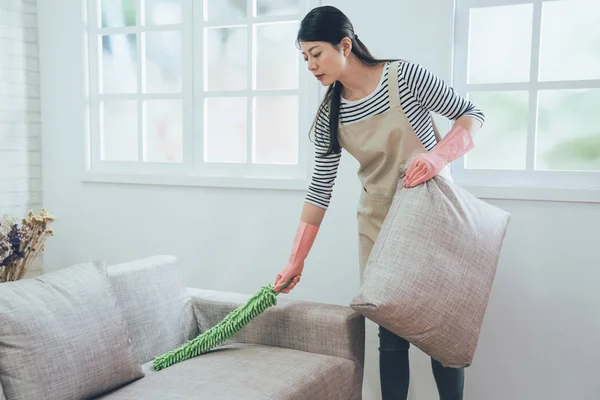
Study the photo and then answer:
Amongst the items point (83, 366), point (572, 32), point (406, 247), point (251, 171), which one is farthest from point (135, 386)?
point (572, 32)

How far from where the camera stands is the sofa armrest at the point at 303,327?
7.07ft

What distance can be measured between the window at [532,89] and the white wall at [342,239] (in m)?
0.12

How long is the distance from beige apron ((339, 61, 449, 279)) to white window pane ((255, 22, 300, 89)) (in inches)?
35.1

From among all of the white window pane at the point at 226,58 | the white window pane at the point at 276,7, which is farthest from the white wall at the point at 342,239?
the white window pane at the point at 226,58

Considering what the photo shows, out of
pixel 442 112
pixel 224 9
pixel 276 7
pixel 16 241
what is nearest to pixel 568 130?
pixel 442 112

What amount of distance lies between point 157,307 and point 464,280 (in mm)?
1046

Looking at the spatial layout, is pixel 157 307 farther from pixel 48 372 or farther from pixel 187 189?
pixel 187 189

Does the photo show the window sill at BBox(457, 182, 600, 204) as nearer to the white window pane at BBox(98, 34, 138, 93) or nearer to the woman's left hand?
the woman's left hand

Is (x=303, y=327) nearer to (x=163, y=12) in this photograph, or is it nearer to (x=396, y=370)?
(x=396, y=370)

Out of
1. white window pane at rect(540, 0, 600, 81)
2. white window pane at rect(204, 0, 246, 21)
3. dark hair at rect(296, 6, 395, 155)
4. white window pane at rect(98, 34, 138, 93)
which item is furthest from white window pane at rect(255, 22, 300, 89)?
white window pane at rect(540, 0, 600, 81)

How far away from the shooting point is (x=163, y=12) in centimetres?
317

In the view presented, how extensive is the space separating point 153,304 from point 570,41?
1.80 m

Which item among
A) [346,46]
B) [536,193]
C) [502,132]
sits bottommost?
[536,193]

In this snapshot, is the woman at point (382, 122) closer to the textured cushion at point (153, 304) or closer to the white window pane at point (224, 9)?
the textured cushion at point (153, 304)
